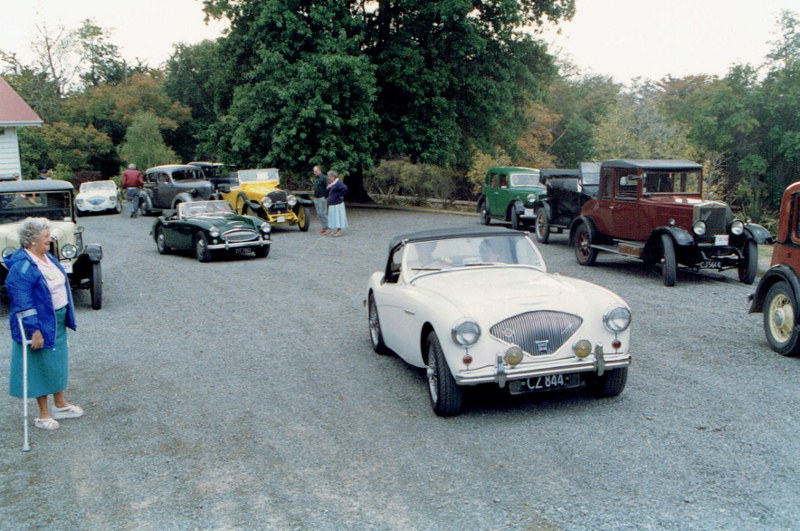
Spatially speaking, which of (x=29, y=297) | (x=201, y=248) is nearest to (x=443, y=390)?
(x=29, y=297)

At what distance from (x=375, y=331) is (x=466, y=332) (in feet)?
8.79

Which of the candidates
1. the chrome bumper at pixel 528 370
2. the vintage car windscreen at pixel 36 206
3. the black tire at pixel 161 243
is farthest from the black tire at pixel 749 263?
the black tire at pixel 161 243

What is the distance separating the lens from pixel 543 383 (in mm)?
6070

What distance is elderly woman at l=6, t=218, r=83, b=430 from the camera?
5895mm

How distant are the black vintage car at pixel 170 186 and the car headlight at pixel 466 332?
21.5 m

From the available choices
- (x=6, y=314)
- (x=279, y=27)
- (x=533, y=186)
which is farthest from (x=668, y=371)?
(x=279, y=27)

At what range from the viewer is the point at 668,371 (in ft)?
24.6

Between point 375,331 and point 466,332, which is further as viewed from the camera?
point 375,331

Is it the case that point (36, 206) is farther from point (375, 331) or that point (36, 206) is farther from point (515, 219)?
point (515, 219)

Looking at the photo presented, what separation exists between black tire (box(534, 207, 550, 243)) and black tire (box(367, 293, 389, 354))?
11575 mm

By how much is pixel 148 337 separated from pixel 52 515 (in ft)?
16.9

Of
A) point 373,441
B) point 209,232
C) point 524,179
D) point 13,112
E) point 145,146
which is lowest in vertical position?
point 373,441

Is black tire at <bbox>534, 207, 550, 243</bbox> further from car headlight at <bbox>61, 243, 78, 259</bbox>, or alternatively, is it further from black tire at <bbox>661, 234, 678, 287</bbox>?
car headlight at <bbox>61, 243, 78, 259</bbox>

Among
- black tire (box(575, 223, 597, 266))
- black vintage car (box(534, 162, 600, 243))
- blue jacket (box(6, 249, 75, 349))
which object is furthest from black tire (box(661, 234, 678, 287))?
blue jacket (box(6, 249, 75, 349))
